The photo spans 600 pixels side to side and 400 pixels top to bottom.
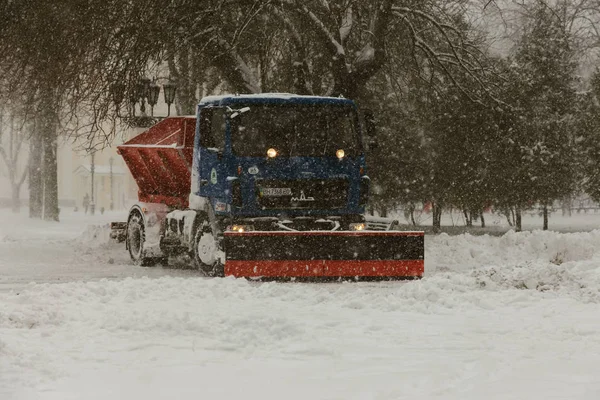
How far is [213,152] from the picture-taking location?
15.5 meters

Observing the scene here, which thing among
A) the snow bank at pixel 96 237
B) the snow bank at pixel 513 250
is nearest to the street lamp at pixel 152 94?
the snow bank at pixel 96 237

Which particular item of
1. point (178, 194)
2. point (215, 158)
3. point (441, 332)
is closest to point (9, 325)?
point (441, 332)

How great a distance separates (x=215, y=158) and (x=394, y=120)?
56.6 feet

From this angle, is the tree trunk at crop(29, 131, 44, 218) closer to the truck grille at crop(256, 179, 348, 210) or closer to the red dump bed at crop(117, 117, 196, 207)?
the red dump bed at crop(117, 117, 196, 207)

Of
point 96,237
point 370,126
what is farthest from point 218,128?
point 96,237

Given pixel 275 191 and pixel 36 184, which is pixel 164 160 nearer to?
pixel 275 191

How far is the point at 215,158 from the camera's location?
50.7 ft

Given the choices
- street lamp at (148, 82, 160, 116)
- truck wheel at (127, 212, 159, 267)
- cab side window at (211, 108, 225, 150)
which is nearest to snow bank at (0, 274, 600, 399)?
cab side window at (211, 108, 225, 150)

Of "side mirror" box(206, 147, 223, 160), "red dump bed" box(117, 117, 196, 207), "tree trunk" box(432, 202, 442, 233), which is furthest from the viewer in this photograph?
"tree trunk" box(432, 202, 442, 233)

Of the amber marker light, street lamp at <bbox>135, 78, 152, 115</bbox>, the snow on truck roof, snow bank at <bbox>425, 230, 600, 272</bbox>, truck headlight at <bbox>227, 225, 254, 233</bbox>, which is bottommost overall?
snow bank at <bbox>425, 230, 600, 272</bbox>

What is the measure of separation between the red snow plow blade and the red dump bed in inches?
142

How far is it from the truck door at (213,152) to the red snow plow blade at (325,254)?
1437 millimetres

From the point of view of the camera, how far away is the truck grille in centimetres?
1518

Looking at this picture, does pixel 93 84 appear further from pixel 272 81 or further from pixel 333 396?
pixel 333 396
